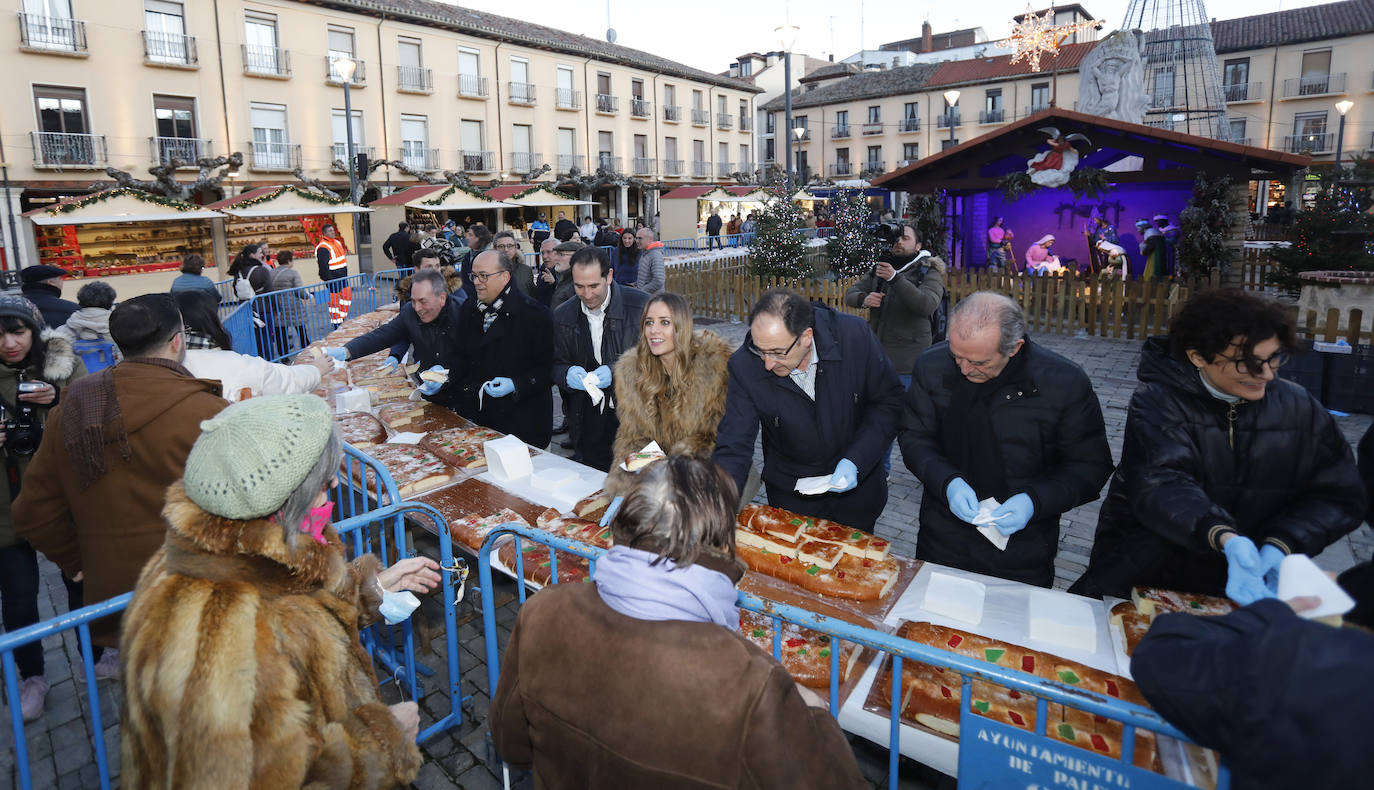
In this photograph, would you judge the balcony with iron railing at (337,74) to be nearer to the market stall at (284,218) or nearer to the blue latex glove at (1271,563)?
the market stall at (284,218)

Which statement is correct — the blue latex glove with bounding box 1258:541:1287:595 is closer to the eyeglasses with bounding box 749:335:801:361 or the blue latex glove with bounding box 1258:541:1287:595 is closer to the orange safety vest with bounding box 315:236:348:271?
the eyeglasses with bounding box 749:335:801:361

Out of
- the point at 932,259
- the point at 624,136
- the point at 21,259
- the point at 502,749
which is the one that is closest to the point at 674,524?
the point at 502,749

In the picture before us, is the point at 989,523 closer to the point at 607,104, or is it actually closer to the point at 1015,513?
the point at 1015,513

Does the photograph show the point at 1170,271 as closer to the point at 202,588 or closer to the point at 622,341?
the point at 622,341

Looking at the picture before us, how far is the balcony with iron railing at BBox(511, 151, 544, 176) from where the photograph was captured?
1379 inches

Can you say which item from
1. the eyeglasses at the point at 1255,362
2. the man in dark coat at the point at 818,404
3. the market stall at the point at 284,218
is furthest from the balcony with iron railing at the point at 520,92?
the eyeglasses at the point at 1255,362

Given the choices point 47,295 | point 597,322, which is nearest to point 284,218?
point 47,295

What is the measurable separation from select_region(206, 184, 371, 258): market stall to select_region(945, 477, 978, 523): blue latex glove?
21.0 meters

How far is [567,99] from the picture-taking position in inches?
1457

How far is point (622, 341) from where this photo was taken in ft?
16.8

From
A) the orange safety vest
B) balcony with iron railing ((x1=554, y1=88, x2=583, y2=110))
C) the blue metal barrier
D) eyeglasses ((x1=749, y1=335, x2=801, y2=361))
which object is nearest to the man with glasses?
the blue metal barrier

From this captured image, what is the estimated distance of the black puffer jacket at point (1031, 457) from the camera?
3.11 m

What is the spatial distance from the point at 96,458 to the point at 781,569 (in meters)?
2.68

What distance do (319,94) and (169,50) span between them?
15.8 ft
